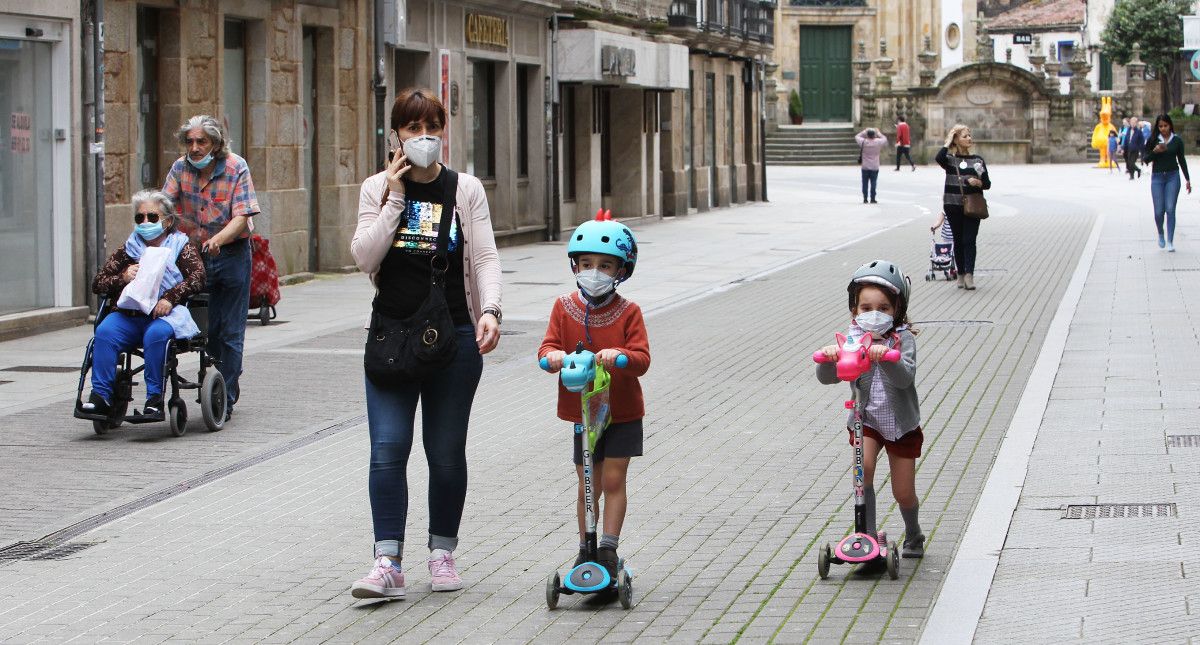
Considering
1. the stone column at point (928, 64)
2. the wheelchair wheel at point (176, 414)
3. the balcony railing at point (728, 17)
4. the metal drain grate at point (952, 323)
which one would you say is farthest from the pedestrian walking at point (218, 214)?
the stone column at point (928, 64)

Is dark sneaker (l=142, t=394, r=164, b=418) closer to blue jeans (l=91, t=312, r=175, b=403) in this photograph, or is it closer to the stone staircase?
blue jeans (l=91, t=312, r=175, b=403)

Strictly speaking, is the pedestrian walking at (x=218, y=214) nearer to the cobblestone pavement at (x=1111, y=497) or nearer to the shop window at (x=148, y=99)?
the cobblestone pavement at (x=1111, y=497)

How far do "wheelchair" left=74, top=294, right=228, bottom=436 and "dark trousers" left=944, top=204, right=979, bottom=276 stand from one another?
35.5 feet

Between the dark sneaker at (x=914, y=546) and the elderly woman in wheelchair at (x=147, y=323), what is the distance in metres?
4.84

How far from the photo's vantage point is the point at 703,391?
1255 centimetres

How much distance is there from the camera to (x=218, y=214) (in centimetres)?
1132

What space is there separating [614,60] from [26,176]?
50.8 ft

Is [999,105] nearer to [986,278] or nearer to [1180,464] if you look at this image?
[986,278]

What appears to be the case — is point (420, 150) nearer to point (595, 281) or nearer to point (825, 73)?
point (595, 281)

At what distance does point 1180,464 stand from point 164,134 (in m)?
12.3

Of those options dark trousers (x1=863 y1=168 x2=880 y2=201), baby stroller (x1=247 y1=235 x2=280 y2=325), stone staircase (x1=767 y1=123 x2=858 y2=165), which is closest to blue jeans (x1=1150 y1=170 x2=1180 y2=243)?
baby stroller (x1=247 y1=235 x2=280 y2=325)

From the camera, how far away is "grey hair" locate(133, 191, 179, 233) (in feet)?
35.8

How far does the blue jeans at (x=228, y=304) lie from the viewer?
37.0 ft

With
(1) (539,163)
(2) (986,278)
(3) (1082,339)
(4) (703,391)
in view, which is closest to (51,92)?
(4) (703,391)
